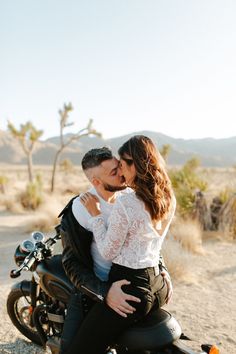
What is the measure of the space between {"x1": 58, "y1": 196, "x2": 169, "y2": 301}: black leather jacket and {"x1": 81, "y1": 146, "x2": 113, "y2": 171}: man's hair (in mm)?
326

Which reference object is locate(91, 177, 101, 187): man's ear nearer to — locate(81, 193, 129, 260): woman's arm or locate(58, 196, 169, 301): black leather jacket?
locate(58, 196, 169, 301): black leather jacket

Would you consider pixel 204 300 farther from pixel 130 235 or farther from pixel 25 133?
pixel 25 133

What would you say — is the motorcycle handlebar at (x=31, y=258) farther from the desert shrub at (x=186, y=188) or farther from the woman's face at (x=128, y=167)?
the desert shrub at (x=186, y=188)

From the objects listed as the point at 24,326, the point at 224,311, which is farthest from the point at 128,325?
the point at 224,311

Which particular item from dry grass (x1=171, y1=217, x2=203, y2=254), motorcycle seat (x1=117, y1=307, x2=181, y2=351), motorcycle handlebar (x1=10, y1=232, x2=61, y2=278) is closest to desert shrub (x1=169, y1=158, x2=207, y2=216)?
dry grass (x1=171, y1=217, x2=203, y2=254)

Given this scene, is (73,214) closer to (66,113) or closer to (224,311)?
(224,311)

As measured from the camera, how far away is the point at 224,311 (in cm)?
483

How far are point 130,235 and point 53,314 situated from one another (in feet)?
3.87

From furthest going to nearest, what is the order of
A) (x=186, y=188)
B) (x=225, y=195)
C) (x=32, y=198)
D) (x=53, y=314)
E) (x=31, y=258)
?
1. (x=32, y=198)
2. (x=186, y=188)
3. (x=225, y=195)
4. (x=53, y=314)
5. (x=31, y=258)

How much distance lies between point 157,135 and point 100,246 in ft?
543

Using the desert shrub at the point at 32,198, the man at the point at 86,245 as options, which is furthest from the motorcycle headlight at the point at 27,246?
the desert shrub at the point at 32,198

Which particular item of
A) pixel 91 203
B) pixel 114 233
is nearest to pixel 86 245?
pixel 91 203

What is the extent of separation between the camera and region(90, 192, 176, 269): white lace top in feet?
6.77

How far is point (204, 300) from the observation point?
5180mm
